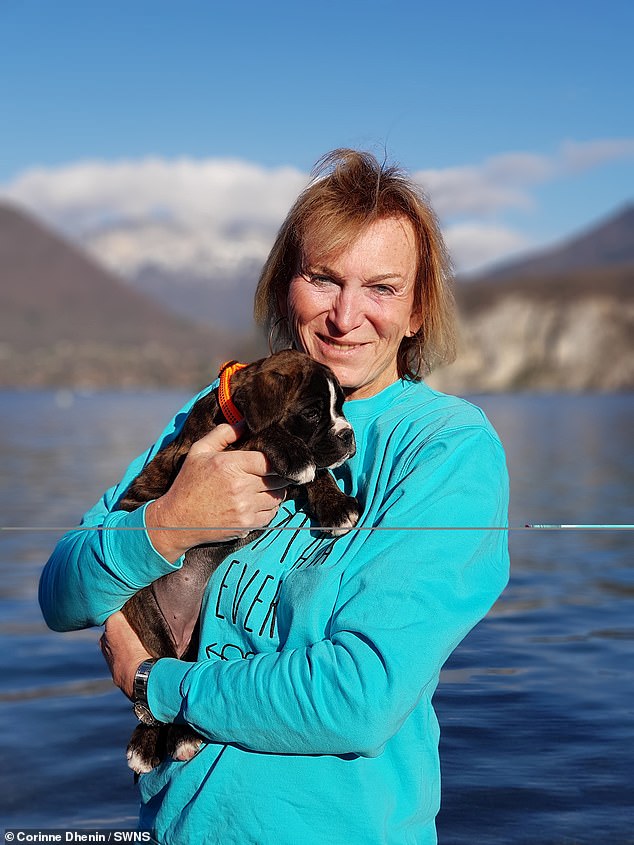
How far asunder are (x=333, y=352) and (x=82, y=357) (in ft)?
588

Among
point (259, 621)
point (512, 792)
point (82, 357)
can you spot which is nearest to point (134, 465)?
point (259, 621)

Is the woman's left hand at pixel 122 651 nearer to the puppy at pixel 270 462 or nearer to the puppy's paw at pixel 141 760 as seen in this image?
the puppy at pixel 270 462

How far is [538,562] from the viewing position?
11273mm

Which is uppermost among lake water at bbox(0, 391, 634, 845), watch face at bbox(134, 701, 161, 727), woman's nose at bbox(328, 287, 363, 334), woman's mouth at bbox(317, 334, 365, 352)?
woman's nose at bbox(328, 287, 363, 334)

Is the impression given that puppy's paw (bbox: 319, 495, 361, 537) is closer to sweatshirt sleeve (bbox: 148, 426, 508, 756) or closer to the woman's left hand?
sweatshirt sleeve (bbox: 148, 426, 508, 756)

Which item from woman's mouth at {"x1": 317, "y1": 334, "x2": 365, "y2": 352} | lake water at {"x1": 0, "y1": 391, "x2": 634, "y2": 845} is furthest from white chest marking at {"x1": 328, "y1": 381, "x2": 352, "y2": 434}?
lake water at {"x1": 0, "y1": 391, "x2": 634, "y2": 845}

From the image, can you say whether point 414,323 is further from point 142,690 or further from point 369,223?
point 142,690

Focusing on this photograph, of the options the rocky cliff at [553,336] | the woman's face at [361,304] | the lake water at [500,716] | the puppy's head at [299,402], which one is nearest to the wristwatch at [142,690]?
the puppy's head at [299,402]

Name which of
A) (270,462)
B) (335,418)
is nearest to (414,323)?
(335,418)

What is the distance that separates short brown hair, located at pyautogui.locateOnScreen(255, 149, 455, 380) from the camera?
2812mm

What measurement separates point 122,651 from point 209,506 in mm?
498

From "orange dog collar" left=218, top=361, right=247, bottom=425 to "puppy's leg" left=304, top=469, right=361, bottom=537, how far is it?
15.0 inches

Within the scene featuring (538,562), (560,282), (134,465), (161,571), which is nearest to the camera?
(161,571)

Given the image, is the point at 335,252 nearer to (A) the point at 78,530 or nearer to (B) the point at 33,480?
(A) the point at 78,530
